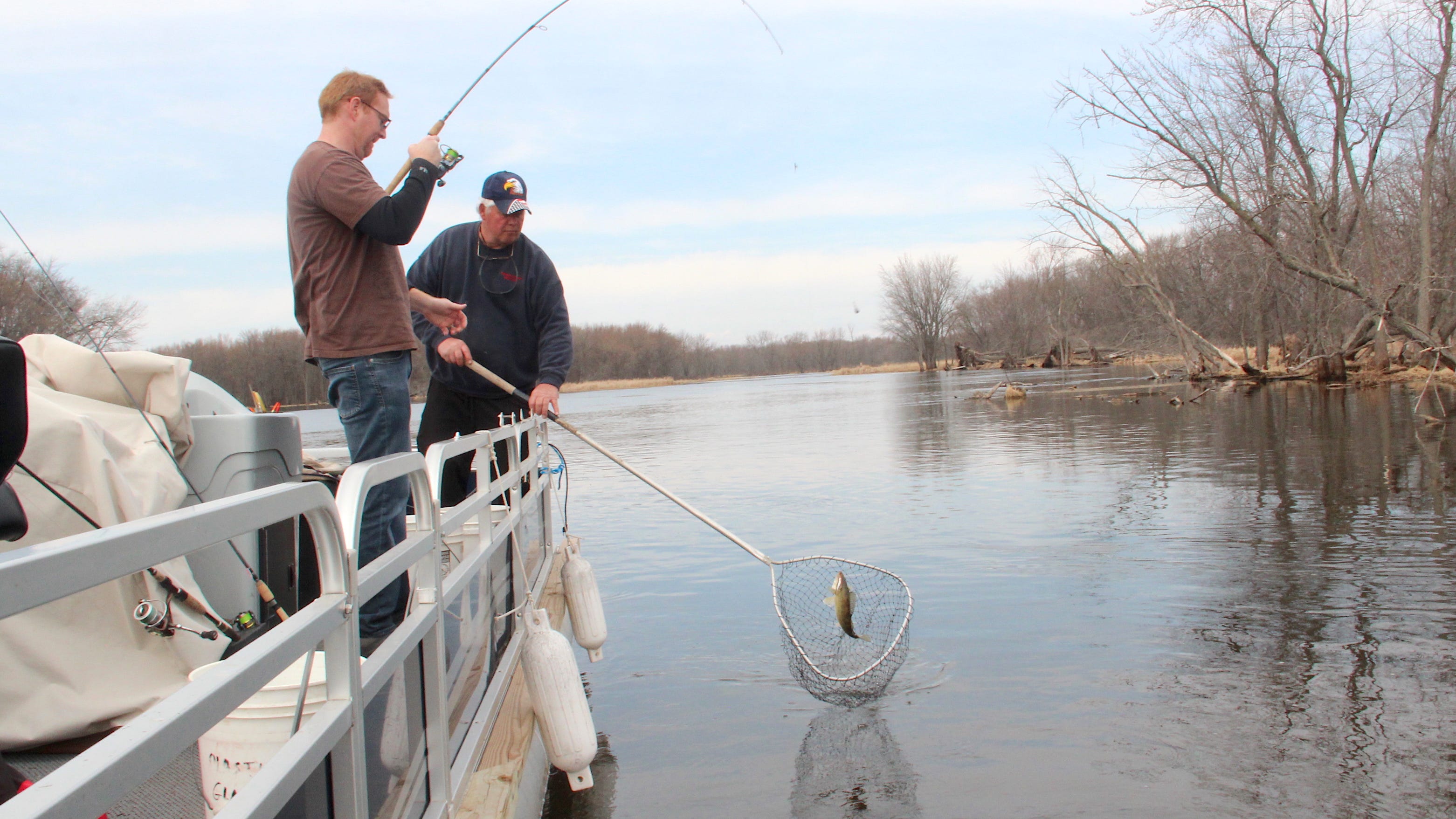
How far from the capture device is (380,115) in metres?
3.81

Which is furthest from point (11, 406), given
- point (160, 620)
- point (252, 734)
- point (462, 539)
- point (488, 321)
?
point (488, 321)

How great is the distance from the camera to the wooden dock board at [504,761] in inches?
111

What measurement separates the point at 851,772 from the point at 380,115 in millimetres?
3252

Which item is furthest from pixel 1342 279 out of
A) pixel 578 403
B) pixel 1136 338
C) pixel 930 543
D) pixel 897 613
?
pixel 578 403

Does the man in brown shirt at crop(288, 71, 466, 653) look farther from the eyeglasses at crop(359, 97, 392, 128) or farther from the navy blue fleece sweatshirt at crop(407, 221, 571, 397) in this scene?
the navy blue fleece sweatshirt at crop(407, 221, 571, 397)

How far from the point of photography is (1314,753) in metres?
3.92

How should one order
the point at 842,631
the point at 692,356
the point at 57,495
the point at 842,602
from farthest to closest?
the point at 692,356, the point at 842,631, the point at 842,602, the point at 57,495

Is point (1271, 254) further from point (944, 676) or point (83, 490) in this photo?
point (83, 490)

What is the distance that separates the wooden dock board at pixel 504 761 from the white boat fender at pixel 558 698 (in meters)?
0.09

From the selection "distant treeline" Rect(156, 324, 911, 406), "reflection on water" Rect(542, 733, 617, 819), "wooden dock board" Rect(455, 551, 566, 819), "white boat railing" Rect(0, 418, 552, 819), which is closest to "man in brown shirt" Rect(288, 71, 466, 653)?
"white boat railing" Rect(0, 418, 552, 819)

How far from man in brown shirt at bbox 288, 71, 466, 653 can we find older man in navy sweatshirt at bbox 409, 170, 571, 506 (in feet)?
4.41

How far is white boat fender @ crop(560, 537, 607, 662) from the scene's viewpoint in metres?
5.09

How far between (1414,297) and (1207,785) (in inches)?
1130

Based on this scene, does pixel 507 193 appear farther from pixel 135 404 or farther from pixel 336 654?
pixel 336 654
